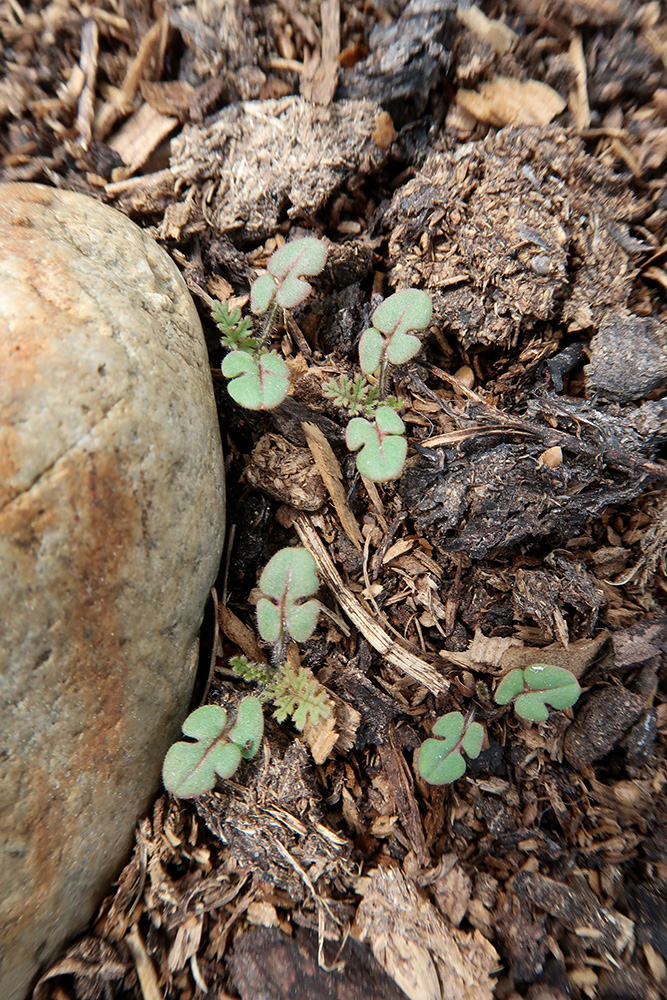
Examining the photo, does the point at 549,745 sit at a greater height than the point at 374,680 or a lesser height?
lesser

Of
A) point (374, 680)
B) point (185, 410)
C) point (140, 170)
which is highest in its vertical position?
point (140, 170)

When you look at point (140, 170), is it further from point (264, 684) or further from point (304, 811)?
point (304, 811)

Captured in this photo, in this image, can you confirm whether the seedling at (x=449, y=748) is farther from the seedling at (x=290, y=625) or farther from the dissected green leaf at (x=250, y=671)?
the dissected green leaf at (x=250, y=671)

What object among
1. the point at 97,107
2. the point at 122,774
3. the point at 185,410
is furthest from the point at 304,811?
the point at 97,107

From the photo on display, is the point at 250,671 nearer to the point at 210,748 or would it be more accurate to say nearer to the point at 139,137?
the point at 210,748

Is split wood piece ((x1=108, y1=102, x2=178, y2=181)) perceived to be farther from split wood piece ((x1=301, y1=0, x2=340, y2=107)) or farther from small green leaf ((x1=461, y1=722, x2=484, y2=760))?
small green leaf ((x1=461, y1=722, x2=484, y2=760))

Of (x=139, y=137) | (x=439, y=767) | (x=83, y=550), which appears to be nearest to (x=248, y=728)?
(x=439, y=767)

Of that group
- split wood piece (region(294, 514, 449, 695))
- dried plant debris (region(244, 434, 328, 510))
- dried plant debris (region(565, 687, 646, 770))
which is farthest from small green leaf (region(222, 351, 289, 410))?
dried plant debris (region(565, 687, 646, 770))
